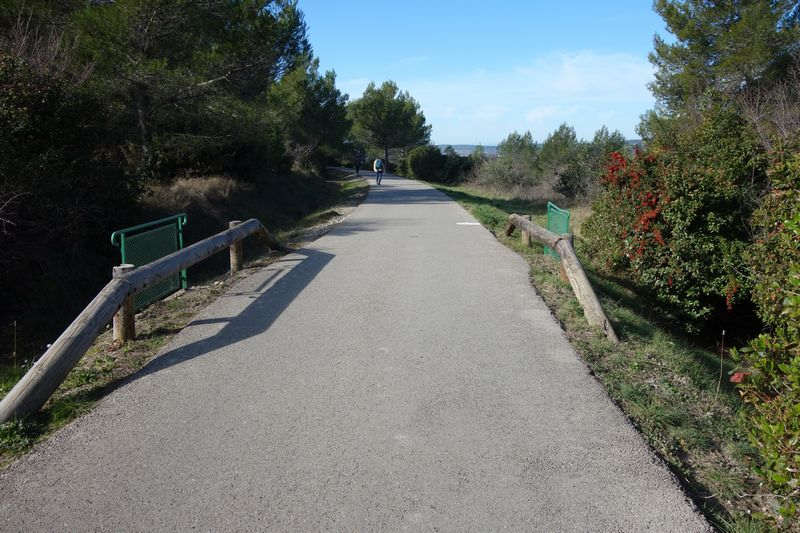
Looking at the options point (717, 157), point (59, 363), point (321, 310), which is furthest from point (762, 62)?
point (59, 363)

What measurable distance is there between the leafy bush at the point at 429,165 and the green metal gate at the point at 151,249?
4677 cm

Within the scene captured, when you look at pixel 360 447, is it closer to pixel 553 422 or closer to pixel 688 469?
pixel 553 422

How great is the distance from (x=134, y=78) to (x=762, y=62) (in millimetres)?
20497

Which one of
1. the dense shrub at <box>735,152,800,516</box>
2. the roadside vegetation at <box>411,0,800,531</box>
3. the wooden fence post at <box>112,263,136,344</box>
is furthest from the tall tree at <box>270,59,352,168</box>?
the dense shrub at <box>735,152,800,516</box>

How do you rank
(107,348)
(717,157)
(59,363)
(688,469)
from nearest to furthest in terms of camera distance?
(688,469) < (59,363) < (107,348) < (717,157)

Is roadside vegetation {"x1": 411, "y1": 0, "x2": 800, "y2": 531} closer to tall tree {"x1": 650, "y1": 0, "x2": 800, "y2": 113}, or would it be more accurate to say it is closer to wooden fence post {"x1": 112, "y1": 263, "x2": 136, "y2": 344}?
tall tree {"x1": 650, "y1": 0, "x2": 800, "y2": 113}

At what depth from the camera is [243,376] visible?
5.43m

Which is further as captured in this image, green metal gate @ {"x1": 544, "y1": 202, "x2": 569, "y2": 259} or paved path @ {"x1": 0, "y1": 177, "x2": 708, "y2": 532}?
green metal gate @ {"x1": 544, "y1": 202, "x2": 569, "y2": 259}

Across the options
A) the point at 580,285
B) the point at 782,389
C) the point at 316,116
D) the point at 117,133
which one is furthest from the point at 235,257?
the point at 316,116

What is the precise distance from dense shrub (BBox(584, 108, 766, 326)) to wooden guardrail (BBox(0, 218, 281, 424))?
7607mm

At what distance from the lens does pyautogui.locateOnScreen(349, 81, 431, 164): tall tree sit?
233 feet

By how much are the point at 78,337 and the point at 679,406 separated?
492 cm

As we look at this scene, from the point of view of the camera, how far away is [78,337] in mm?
5223

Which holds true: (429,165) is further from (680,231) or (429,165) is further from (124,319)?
(124,319)
